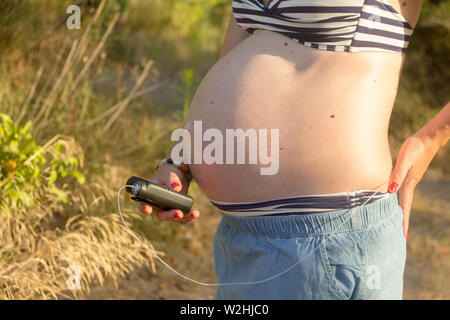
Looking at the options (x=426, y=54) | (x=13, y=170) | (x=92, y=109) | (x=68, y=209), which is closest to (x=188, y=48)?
(x=426, y=54)

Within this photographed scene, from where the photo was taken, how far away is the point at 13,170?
1990 millimetres

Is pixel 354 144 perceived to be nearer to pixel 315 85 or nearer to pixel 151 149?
pixel 315 85

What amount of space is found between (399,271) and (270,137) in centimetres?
38

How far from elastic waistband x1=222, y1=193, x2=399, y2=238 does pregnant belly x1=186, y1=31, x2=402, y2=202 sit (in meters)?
0.04

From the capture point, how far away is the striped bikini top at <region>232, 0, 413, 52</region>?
1.02 metres

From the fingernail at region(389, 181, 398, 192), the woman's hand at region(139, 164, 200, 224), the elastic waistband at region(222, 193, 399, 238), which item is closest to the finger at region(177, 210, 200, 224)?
the woman's hand at region(139, 164, 200, 224)

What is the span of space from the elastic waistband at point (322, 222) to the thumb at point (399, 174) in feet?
0.09

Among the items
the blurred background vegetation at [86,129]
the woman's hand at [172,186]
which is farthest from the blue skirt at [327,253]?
the blurred background vegetation at [86,129]

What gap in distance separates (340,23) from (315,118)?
0.18 m

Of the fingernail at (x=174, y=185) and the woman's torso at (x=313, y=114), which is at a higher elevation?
the woman's torso at (x=313, y=114)

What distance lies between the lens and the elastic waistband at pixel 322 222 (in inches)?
40.5

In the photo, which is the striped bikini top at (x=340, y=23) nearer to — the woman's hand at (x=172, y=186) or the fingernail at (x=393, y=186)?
the fingernail at (x=393, y=186)

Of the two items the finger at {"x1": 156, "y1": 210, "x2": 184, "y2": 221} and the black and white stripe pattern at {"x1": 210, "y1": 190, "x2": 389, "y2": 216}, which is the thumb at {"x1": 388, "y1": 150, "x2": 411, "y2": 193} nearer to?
the black and white stripe pattern at {"x1": 210, "y1": 190, "x2": 389, "y2": 216}

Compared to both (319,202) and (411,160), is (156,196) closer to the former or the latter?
(319,202)
